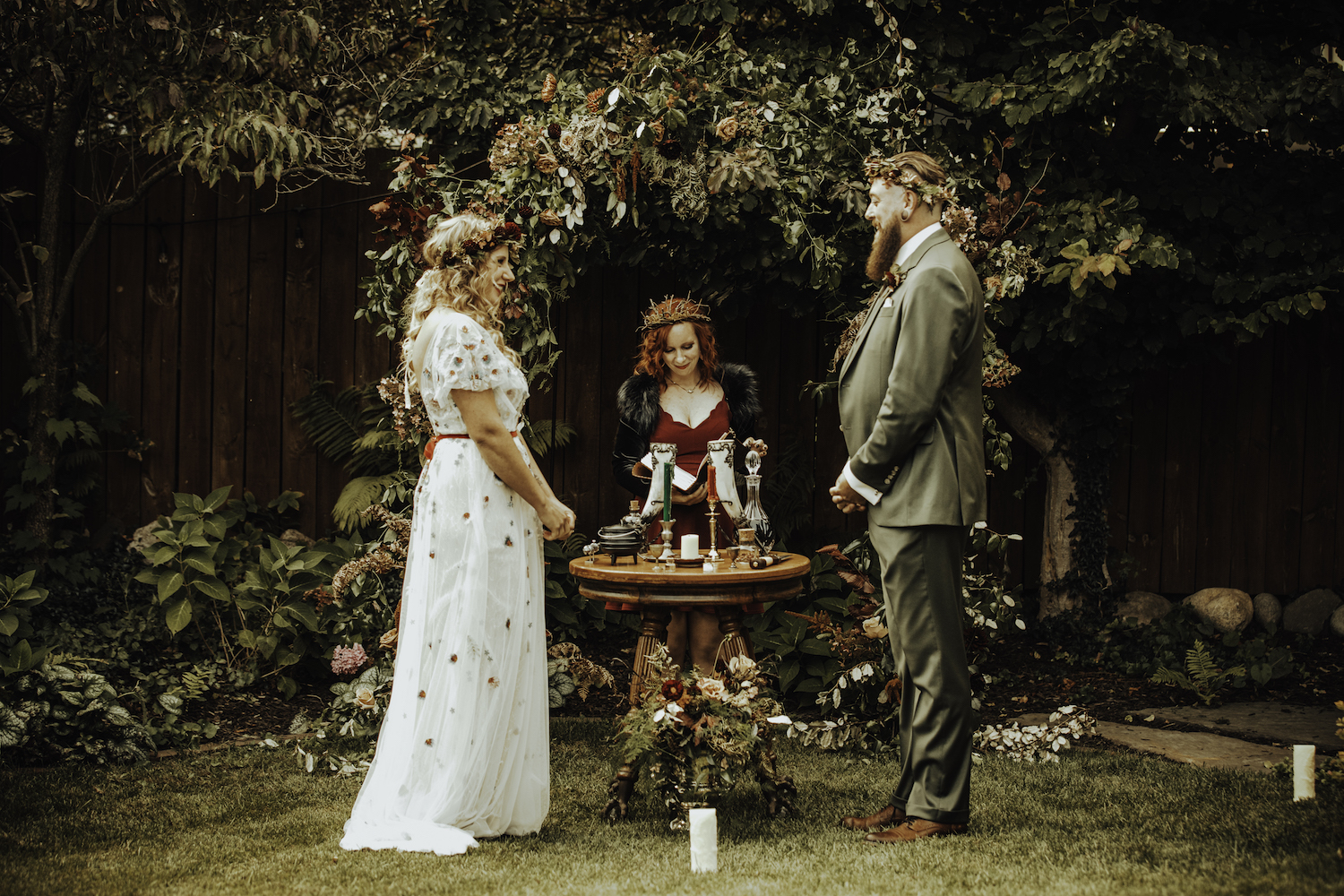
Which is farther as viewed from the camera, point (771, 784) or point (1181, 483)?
point (1181, 483)

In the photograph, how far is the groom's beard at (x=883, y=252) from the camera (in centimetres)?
324

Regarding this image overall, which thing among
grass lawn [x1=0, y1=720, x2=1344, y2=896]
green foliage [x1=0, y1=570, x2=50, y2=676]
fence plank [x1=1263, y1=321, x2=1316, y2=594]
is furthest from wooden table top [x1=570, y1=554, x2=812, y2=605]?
fence plank [x1=1263, y1=321, x2=1316, y2=594]

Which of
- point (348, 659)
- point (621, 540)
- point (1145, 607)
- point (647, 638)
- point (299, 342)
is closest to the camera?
point (621, 540)

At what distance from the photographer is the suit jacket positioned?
3.00 metres

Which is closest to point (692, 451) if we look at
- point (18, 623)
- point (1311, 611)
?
point (18, 623)

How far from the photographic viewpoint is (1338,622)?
6141mm

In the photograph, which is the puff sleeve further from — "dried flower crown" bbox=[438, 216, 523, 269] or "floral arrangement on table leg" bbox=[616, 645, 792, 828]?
"floral arrangement on table leg" bbox=[616, 645, 792, 828]

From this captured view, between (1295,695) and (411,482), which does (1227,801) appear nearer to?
(1295,695)

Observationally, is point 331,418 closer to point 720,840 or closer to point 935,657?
point 720,840

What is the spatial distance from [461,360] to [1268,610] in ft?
17.2

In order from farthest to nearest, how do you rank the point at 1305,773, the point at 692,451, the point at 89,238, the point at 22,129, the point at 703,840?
the point at 22,129 → the point at 89,238 → the point at 692,451 → the point at 1305,773 → the point at 703,840

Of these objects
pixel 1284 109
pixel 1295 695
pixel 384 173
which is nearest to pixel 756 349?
pixel 384 173

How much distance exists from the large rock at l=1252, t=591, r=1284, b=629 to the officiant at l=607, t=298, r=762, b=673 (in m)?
3.59

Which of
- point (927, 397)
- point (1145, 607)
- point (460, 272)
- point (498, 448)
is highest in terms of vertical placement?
point (460, 272)
